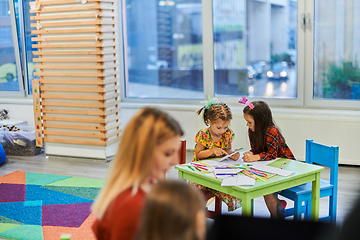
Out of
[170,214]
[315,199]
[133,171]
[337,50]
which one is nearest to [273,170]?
[315,199]

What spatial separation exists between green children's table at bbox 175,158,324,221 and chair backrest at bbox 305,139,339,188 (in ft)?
0.65

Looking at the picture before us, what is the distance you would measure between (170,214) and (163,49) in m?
5.04

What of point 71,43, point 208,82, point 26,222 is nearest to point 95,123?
point 71,43

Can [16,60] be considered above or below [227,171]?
above

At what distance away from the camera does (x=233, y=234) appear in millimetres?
1285

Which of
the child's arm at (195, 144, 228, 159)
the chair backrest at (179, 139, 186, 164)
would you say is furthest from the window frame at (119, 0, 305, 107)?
the chair backrest at (179, 139, 186, 164)

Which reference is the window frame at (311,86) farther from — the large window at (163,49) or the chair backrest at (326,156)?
the chair backrest at (326,156)

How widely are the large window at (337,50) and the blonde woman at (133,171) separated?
13.1ft

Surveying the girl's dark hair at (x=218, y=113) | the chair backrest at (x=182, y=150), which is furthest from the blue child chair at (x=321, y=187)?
the chair backrest at (x=182, y=150)

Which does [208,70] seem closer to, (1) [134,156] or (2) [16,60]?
(2) [16,60]

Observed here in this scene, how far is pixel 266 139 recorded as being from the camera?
2951mm

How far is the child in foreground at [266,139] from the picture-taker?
9.56 ft

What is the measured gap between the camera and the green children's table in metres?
2.26

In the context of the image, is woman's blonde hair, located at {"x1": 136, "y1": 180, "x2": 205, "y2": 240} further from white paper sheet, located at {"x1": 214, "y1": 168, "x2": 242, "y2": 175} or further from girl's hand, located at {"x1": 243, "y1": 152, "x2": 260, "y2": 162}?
girl's hand, located at {"x1": 243, "y1": 152, "x2": 260, "y2": 162}
